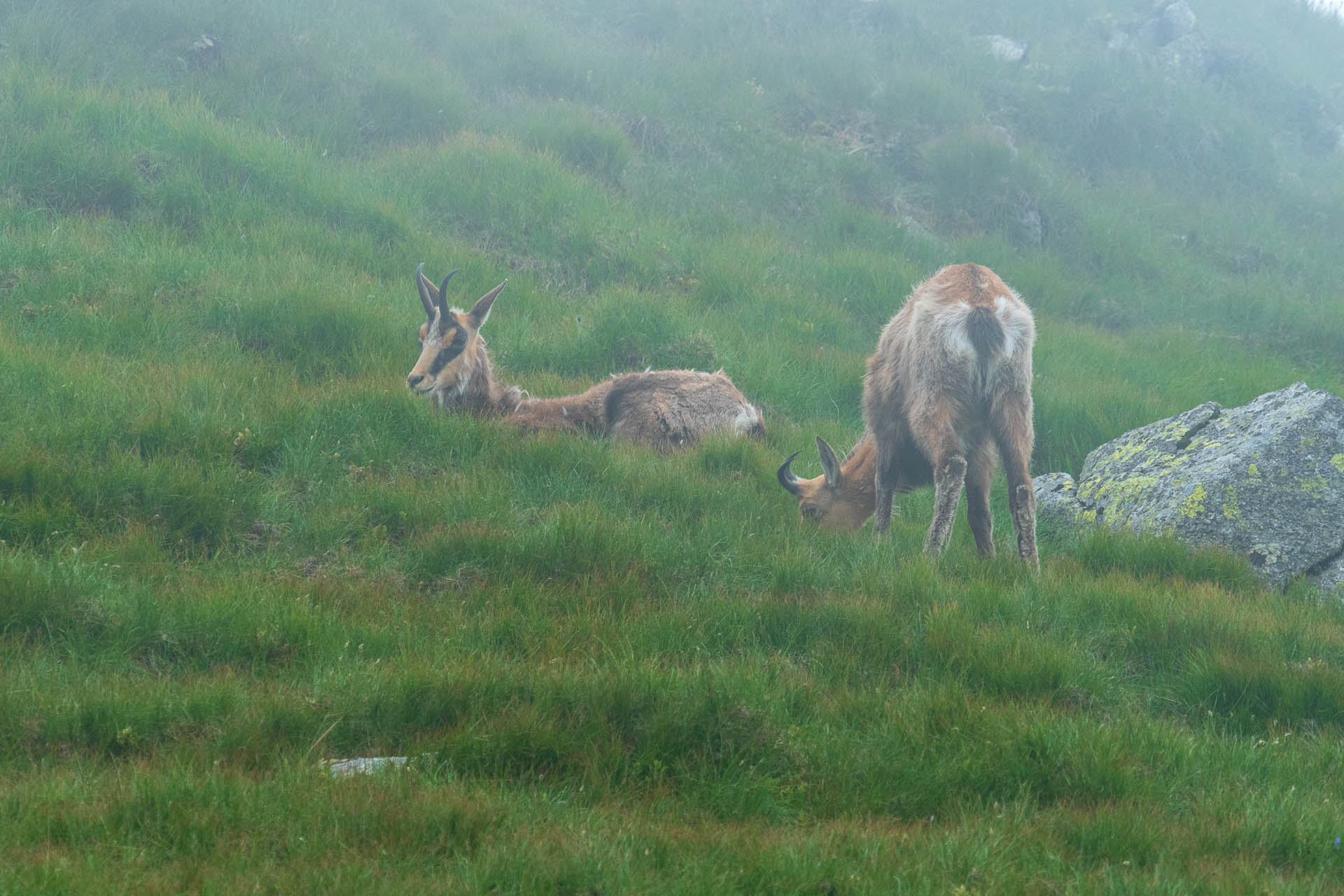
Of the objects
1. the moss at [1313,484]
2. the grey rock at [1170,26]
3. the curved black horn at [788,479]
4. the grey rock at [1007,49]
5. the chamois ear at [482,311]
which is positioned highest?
the grey rock at [1170,26]

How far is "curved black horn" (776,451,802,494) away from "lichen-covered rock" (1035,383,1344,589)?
2093 millimetres

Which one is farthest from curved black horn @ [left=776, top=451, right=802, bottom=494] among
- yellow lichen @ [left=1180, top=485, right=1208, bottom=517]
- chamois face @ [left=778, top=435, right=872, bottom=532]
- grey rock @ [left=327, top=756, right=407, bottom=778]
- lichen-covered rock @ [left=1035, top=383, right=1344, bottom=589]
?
grey rock @ [left=327, top=756, right=407, bottom=778]

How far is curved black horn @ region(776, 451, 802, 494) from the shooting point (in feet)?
28.8

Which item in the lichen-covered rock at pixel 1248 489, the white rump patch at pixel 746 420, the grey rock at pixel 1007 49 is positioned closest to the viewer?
the lichen-covered rock at pixel 1248 489

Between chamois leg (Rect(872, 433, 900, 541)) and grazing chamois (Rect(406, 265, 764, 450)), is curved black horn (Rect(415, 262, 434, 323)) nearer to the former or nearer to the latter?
grazing chamois (Rect(406, 265, 764, 450))

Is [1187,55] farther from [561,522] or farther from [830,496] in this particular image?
[561,522]

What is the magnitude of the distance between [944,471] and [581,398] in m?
3.81

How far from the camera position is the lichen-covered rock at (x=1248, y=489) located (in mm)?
7641

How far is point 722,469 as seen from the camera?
918cm

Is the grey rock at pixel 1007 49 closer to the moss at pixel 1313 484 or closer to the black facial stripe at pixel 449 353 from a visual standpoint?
the black facial stripe at pixel 449 353

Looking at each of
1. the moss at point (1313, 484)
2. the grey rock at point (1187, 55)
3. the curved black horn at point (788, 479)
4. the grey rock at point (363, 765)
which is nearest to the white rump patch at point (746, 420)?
the curved black horn at point (788, 479)

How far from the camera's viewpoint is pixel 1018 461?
7855 millimetres

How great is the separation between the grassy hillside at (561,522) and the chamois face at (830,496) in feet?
0.99

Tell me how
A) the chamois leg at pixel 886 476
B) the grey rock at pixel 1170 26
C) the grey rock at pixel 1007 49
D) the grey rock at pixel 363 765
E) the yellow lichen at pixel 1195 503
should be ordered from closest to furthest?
the grey rock at pixel 363 765 < the yellow lichen at pixel 1195 503 < the chamois leg at pixel 886 476 < the grey rock at pixel 1007 49 < the grey rock at pixel 1170 26
